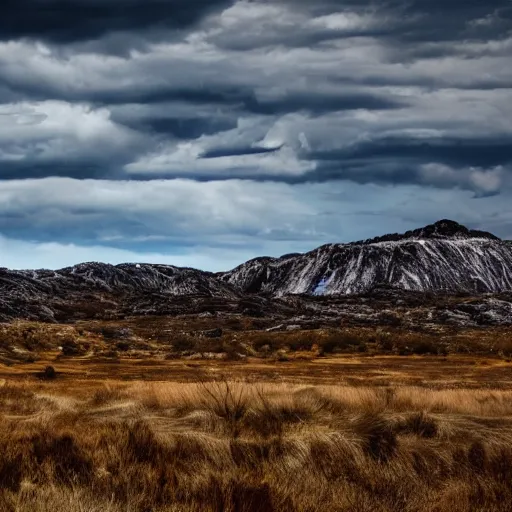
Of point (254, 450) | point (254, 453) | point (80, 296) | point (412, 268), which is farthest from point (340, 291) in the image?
point (254, 453)

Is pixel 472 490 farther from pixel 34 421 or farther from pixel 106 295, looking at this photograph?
pixel 106 295

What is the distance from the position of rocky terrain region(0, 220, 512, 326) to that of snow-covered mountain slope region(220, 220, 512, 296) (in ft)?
0.87

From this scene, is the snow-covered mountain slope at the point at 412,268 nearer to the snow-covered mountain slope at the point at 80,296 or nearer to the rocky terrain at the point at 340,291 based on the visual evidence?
the rocky terrain at the point at 340,291

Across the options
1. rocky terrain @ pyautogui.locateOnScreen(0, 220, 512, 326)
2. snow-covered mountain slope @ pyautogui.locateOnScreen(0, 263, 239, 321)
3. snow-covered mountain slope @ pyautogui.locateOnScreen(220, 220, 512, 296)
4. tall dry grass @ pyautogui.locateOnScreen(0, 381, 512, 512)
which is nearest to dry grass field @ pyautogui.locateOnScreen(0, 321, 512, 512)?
tall dry grass @ pyautogui.locateOnScreen(0, 381, 512, 512)

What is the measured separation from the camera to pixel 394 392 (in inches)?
751

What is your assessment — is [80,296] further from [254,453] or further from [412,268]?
[254,453]

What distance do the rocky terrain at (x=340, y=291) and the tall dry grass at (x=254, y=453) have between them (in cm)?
7576

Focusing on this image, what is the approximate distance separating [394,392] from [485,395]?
9.25ft

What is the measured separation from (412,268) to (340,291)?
20.4 m

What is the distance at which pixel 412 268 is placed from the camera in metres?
172

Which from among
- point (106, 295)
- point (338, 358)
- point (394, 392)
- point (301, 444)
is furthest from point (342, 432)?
point (106, 295)

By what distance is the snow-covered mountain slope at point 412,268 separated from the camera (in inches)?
6649

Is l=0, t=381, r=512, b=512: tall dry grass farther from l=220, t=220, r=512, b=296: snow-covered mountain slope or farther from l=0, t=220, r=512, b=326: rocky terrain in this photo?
l=220, t=220, r=512, b=296: snow-covered mountain slope

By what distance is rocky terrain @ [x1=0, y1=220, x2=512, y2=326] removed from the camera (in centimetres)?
10650
